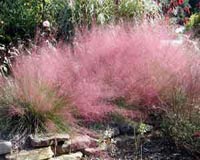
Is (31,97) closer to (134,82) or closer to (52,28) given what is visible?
(134,82)

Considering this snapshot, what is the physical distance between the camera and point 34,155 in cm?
323

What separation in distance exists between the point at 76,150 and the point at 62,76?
2.22 feet

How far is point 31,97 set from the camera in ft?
11.0

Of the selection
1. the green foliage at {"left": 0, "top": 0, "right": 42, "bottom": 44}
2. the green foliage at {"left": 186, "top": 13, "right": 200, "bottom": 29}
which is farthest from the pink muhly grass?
the green foliage at {"left": 186, "top": 13, "right": 200, "bottom": 29}

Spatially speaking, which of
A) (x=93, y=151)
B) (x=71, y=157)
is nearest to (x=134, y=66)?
(x=93, y=151)

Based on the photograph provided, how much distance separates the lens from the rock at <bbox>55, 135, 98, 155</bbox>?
3.40 meters

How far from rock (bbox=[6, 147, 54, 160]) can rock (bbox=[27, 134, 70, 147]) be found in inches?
1.7

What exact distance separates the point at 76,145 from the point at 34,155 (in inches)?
14.6

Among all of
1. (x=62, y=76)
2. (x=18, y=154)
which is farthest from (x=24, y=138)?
(x=62, y=76)

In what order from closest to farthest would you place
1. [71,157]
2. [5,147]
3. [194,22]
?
[5,147] → [71,157] → [194,22]

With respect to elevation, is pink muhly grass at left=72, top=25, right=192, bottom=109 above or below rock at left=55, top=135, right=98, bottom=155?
above

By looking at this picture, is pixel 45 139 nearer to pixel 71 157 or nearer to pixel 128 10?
pixel 71 157

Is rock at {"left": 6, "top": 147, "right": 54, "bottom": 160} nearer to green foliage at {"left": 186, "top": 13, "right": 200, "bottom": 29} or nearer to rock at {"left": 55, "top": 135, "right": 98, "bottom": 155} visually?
rock at {"left": 55, "top": 135, "right": 98, "bottom": 155}

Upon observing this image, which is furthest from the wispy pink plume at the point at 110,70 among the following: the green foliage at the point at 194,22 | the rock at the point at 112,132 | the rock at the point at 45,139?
the green foliage at the point at 194,22
